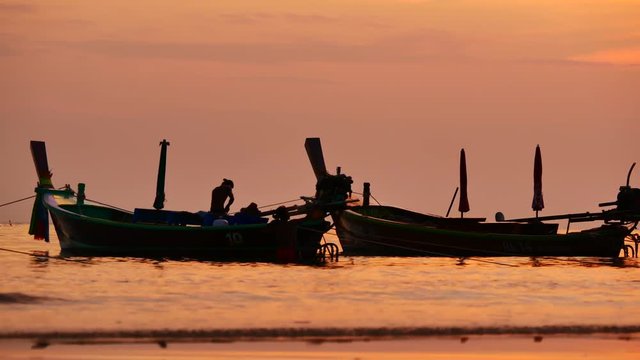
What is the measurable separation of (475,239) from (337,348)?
1182 inches

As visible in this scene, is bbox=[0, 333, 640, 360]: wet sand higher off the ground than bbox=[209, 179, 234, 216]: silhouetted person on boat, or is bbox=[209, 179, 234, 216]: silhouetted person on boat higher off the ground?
bbox=[209, 179, 234, 216]: silhouetted person on boat

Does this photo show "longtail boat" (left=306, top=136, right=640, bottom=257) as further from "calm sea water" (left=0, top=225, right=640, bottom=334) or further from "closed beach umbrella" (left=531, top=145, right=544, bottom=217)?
"calm sea water" (left=0, top=225, right=640, bottom=334)

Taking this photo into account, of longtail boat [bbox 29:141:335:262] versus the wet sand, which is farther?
longtail boat [bbox 29:141:335:262]

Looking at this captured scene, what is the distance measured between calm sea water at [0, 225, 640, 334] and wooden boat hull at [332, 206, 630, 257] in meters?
2.85

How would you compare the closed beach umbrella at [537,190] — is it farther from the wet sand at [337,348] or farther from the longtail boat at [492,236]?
the wet sand at [337,348]

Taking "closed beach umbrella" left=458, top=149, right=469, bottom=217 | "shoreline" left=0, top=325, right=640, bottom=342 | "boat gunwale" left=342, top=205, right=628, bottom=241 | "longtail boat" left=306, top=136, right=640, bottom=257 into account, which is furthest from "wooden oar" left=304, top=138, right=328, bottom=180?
"shoreline" left=0, top=325, right=640, bottom=342

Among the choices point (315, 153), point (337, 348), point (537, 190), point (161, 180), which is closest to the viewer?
point (337, 348)

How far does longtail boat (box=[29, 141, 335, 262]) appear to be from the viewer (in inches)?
1791

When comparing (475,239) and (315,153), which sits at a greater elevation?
(315,153)

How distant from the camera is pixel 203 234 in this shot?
45656mm

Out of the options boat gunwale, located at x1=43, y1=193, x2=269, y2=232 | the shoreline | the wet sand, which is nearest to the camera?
the wet sand

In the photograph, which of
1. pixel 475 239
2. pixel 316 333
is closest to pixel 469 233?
pixel 475 239

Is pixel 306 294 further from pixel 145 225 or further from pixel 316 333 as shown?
pixel 145 225

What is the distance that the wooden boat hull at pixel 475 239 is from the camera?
171 ft
